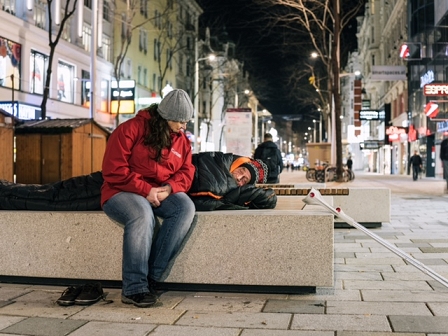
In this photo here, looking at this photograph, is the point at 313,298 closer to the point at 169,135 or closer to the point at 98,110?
the point at 169,135

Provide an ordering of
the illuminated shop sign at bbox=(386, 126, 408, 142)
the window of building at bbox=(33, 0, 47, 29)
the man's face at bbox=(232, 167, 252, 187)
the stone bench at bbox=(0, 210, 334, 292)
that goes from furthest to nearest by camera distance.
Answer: the illuminated shop sign at bbox=(386, 126, 408, 142)
the window of building at bbox=(33, 0, 47, 29)
the man's face at bbox=(232, 167, 252, 187)
the stone bench at bbox=(0, 210, 334, 292)

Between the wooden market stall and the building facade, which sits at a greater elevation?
the building facade

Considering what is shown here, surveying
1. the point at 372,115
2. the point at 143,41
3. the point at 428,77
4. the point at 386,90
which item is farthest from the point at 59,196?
the point at 386,90

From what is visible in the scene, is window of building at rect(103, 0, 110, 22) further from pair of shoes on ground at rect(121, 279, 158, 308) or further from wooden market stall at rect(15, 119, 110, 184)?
pair of shoes on ground at rect(121, 279, 158, 308)

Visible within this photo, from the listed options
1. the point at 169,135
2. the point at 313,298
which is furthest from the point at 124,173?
the point at 313,298

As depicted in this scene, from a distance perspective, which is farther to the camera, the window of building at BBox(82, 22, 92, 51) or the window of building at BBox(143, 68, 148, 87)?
the window of building at BBox(143, 68, 148, 87)

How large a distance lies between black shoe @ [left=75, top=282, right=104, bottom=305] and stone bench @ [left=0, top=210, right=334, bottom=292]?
13.2 inches

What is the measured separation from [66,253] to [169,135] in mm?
1389

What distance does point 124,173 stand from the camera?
4777 mm

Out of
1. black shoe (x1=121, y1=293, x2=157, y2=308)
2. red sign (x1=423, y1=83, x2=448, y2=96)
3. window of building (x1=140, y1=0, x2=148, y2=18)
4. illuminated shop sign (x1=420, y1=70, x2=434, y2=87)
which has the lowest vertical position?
black shoe (x1=121, y1=293, x2=157, y2=308)

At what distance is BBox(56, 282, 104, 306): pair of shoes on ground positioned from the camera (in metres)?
4.71

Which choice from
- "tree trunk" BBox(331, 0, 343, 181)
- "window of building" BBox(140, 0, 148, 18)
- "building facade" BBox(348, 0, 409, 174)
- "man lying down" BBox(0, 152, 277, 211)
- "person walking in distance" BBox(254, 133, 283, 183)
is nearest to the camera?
"man lying down" BBox(0, 152, 277, 211)

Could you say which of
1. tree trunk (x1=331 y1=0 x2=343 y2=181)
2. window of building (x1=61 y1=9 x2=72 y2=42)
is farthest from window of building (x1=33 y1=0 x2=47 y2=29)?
tree trunk (x1=331 y1=0 x2=343 y2=181)

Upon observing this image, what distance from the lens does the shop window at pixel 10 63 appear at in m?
26.7
